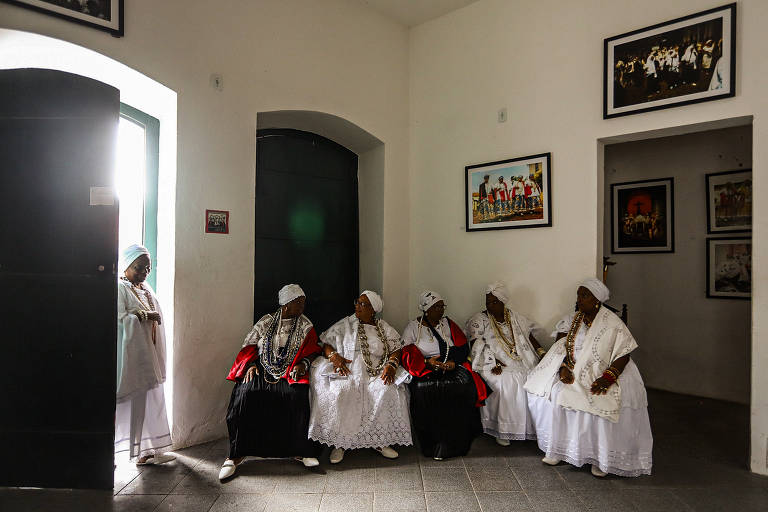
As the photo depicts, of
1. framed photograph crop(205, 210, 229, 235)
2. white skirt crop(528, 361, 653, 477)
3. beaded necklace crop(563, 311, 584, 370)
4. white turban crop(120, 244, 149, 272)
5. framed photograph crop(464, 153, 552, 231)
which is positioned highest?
framed photograph crop(464, 153, 552, 231)

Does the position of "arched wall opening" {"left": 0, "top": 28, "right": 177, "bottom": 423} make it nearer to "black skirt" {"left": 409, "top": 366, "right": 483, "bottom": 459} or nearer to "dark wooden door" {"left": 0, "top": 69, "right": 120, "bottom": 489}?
"dark wooden door" {"left": 0, "top": 69, "right": 120, "bottom": 489}

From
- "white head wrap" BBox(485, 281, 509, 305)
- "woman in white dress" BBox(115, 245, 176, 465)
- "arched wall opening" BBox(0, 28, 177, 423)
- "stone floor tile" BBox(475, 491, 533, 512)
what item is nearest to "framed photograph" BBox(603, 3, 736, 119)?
"white head wrap" BBox(485, 281, 509, 305)

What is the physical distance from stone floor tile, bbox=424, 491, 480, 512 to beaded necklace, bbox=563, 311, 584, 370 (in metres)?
1.34

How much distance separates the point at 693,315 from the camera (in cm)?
600

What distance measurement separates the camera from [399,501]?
3.27 m

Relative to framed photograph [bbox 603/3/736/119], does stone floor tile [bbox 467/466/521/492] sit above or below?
below

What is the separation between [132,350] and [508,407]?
3.12m

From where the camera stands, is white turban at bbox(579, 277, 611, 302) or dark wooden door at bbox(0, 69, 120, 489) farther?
white turban at bbox(579, 277, 611, 302)

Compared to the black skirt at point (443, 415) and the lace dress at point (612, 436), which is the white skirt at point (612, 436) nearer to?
the lace dress at point (612, 436)

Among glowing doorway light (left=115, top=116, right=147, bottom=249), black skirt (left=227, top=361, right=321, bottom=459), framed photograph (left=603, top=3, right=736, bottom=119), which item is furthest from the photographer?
glowing doorway light (left=115, top=116, right=147, bottom=249)

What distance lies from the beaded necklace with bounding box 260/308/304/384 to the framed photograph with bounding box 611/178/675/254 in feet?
15.5

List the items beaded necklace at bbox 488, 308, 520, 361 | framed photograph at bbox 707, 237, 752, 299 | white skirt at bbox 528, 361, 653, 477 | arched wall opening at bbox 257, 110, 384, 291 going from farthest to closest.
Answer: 1. framed photograph at bbox 707, 237, 752, 299
2. arched wall opening at bbox 257, 110, 384, 291
3. beaded necklace at bbox 488, 308, 520, 361
4. white skirt at bbox 528, 361, 653, 477

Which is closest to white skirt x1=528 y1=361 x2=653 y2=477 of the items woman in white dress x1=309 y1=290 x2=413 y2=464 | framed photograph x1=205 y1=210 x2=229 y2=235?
woman in white dress x1=309 y1=290 x2=413 y2=464

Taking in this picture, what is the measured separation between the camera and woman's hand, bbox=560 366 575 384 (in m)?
3.85
